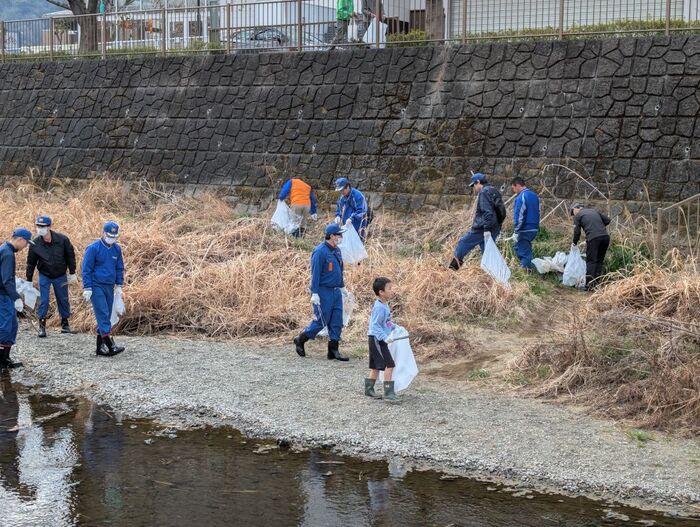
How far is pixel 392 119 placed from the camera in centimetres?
1834

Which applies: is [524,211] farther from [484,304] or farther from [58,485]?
[58,485]

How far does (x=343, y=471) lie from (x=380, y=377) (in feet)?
6.17

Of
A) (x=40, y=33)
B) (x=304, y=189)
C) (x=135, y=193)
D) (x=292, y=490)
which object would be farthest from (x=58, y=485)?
(x=40, y=33)

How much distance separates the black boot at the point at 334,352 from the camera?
10914mm

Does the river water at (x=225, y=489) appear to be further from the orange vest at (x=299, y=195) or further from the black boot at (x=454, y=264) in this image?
the orange vest at (x=299, y=195)

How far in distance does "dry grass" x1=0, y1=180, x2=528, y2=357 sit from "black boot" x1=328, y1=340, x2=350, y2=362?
2.88ft

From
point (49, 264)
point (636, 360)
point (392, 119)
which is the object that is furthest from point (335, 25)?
point (636, 360)

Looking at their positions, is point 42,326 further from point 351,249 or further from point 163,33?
point 163,33

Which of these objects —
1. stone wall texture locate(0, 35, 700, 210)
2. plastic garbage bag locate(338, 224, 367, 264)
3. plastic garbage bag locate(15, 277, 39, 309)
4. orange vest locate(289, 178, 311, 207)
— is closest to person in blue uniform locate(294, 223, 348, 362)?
plastic garbage bag locate(338, 224, 367, 264)

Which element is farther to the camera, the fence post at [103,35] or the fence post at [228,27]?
the fence post at [103,35]

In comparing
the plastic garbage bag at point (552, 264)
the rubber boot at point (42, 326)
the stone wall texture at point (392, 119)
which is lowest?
the rubber boot at point (42, 326)

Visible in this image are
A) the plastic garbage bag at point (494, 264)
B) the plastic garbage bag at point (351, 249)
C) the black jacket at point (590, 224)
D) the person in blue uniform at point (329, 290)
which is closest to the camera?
the person in blue uniform at point (329, 290)

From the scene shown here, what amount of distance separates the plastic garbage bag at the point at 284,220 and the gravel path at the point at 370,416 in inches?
191

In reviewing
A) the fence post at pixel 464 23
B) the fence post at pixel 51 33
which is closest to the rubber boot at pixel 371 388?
the fence post at pixel 464 23
